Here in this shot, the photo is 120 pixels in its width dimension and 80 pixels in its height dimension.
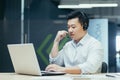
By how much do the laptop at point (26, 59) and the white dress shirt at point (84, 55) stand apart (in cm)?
48

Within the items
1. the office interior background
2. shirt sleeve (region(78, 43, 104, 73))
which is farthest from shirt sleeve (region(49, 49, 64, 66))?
the office interior background

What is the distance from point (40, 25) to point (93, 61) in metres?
3.83

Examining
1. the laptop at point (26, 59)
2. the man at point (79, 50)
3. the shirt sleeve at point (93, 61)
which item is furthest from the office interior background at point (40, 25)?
the laptop at point (26, 59)

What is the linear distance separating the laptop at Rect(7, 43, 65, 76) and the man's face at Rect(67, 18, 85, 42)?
0.90 meters

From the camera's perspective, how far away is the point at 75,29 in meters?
3.14

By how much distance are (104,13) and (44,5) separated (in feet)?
4.69

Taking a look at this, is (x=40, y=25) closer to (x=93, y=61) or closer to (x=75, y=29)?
(x=75, y=29)

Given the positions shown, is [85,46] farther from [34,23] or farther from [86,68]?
[34,23]

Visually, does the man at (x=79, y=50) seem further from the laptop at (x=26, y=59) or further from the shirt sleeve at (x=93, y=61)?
the laptop at (x=26, y=59)

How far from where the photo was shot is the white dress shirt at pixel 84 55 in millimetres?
2695

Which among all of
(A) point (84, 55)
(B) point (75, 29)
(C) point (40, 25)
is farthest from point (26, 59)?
(C) point (40, 25)

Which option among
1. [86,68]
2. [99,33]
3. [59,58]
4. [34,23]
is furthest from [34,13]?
[86,68]

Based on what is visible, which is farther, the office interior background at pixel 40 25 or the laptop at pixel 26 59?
the office interior background at pixel 40 25

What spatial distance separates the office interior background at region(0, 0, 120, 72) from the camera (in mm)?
6367
